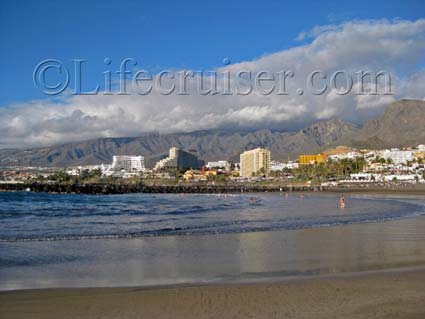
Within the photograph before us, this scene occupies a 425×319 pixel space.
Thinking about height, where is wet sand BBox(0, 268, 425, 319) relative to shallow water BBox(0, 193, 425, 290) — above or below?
above

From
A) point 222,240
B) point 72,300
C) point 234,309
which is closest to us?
point 234,309

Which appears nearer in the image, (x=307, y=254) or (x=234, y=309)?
(x=234, y=309)

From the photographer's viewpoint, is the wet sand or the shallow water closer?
the wet sand

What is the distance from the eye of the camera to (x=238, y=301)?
27.0ft

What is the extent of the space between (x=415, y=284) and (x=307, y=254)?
4.49m

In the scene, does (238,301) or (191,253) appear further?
(191,253)

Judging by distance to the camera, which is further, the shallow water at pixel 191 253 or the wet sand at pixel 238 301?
the shallow water at pixel 191 253

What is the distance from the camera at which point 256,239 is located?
17.3 m

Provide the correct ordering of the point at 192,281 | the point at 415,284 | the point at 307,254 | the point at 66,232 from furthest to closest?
the point at 66,232 < the point at 307,254 < the point at 192,281 < the point at 415,284

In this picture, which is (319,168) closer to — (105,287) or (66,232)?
(66,232)

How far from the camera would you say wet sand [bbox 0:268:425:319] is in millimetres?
7441

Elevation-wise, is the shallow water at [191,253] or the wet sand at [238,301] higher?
the wet sand at [238,301]

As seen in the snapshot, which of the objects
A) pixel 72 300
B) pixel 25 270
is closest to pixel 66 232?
pixel 25 270

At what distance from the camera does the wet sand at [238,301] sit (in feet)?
24.4
